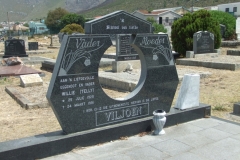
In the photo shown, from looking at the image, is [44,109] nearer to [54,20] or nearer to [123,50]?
[123,50]

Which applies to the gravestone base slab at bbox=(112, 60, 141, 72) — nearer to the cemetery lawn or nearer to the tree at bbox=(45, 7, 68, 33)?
the cemetery lawn

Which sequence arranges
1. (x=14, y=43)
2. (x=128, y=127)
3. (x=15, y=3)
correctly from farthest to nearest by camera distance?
(x=15, y=3) < (x=14, y=43) < (x=128, y=127)

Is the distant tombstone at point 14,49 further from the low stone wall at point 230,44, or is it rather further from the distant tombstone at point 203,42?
the low stone wall at point 230,44

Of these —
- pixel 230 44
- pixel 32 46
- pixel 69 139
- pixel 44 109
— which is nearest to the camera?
pixel 69 139

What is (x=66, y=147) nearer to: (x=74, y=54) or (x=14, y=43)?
(x=74, y=54)

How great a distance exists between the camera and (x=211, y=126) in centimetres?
500

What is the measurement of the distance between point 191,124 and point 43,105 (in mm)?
3246

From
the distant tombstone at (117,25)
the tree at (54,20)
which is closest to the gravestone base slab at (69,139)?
the distant tombstone at (117,25)

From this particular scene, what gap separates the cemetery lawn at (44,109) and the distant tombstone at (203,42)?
14.0 ft

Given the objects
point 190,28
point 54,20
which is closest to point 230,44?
point 190,28

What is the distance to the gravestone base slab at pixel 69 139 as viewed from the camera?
363 cm

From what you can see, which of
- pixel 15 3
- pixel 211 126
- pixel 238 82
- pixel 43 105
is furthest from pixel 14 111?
pixel 15 3

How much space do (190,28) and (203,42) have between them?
972 millimetres

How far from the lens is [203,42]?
14.5m
